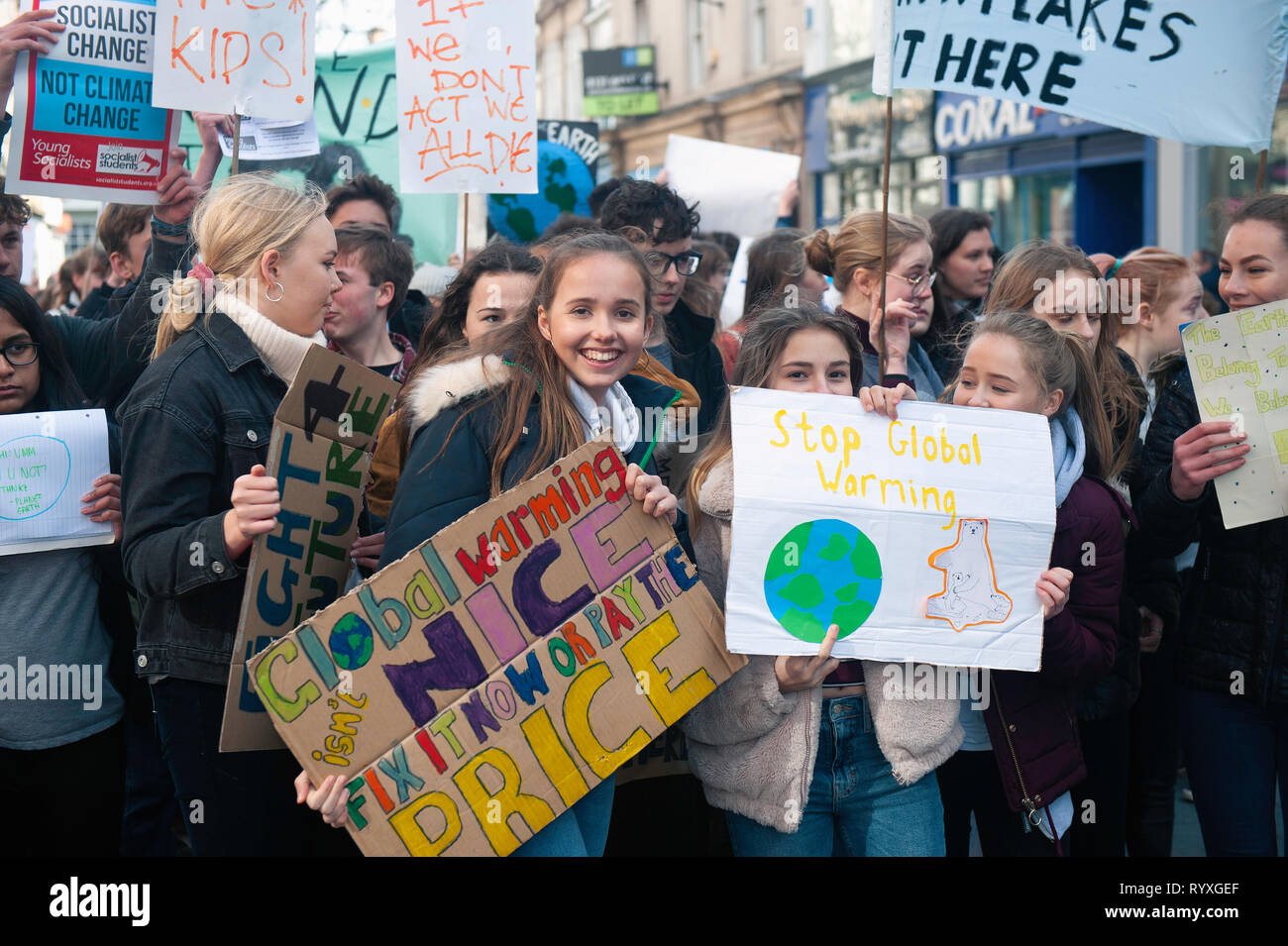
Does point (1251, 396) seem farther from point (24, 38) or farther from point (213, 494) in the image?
point (24, 38)

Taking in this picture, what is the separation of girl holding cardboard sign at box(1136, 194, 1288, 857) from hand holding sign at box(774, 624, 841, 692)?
42.4 inches

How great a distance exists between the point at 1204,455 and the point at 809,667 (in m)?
1.17

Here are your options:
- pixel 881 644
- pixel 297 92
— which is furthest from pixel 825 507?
Result: pixel 297 92

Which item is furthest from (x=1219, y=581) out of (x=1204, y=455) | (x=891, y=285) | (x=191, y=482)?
(x=191, y=482)

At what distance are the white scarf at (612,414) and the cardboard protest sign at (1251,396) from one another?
1419 millimetres

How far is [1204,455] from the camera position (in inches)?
118

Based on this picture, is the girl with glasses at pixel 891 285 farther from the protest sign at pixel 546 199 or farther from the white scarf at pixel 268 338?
the protest sign at pixel 546 199

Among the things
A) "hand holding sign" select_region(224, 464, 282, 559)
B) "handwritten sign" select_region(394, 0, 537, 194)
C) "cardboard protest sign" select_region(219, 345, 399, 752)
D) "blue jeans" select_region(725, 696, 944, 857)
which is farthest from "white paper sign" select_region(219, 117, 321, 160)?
"blue jeans" select_region(725, 696, 944, 857)

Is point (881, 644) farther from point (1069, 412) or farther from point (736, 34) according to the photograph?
point (736, 34)

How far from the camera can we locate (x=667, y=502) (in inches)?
101

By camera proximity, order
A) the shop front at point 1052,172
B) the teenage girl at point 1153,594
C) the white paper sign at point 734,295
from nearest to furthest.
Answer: the teenage girl at point 1153,594 → the white paper sign at point 734,295 → the shop front at point 1052,172

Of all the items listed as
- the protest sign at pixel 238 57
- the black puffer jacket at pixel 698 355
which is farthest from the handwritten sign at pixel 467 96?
the black puffer jacket at pixel 698 355

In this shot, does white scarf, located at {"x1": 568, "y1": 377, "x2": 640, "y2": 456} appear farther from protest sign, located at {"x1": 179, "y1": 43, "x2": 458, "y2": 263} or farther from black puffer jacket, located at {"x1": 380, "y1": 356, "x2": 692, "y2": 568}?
protest sign, located at {"x1": 179, "y1": 43, "x2": 458, "y2": 263}

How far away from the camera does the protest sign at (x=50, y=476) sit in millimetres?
2990
